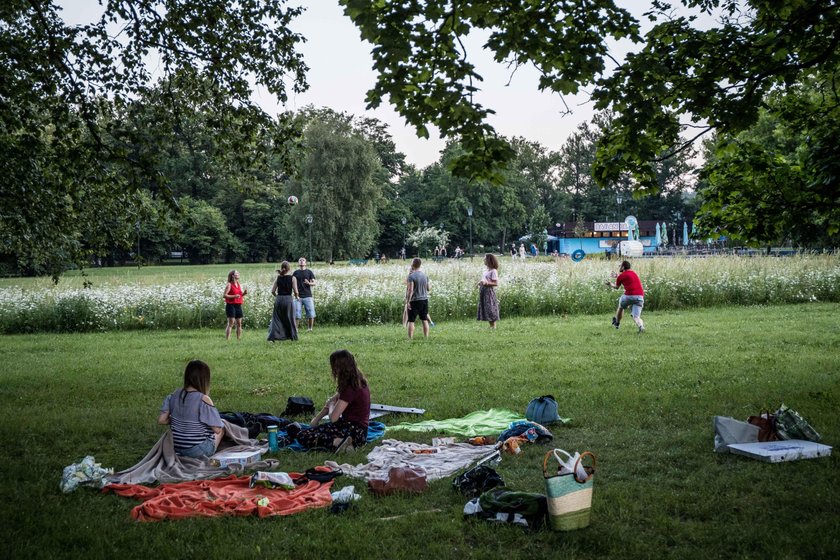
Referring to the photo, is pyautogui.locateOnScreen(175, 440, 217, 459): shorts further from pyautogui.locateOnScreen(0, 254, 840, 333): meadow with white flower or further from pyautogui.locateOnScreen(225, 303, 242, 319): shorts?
pyautogui.locateOnScreen(0, 254, 840, 333): meadow with white flower

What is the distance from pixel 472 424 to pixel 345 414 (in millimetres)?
1737

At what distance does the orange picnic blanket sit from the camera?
5.76 meters

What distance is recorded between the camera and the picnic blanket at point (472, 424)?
8445 mm

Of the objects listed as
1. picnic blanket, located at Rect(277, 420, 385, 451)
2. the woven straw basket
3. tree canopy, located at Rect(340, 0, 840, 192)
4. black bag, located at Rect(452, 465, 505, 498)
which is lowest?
picnic blanket, located at Rect(277, 420, 385, 451)

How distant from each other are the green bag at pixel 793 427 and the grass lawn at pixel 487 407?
483 mm

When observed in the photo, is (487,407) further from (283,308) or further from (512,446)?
(283,308)

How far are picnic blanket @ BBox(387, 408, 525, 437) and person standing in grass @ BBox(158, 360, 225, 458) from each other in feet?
7.67

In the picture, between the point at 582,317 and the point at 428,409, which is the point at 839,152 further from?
the point at 582,317

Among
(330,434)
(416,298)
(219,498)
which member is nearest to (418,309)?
(416,298)

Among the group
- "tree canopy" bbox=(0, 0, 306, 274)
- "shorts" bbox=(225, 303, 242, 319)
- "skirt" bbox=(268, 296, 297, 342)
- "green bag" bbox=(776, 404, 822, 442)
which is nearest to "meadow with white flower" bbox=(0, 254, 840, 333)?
"shorts" bbox=(225, 303, 242, 319)

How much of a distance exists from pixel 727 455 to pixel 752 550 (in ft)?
7.70

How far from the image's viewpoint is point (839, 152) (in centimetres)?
888

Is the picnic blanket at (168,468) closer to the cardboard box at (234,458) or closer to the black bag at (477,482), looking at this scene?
the cardboard box at (234,458)

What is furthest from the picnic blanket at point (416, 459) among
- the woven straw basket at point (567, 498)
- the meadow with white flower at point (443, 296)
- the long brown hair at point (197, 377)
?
the meadow with white flower at point (443, 296)
